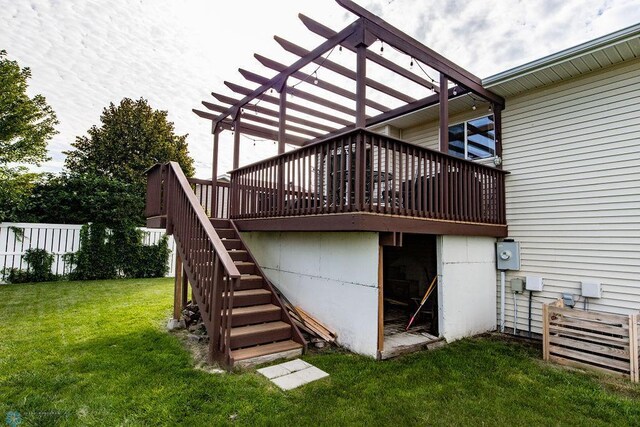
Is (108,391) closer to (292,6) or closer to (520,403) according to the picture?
(520,403)

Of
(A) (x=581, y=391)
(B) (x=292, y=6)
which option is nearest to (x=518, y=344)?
(A) (x=581, y=391)

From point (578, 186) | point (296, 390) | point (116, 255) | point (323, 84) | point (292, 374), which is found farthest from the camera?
point (116, 255)

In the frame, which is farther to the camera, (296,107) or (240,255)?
(296,107)

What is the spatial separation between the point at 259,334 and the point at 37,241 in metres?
9.04

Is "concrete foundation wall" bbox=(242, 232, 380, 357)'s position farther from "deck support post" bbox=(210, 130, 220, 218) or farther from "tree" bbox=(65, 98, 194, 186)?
"tree" bbox=(65, 98, 194, 186)

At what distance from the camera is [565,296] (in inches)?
196

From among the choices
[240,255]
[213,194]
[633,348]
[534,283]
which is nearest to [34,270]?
[213,194]

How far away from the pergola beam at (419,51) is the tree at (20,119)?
11.1 metres

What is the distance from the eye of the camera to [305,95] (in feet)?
21.1

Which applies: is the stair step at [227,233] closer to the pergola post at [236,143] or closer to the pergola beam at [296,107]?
the pergola post at [236,143]

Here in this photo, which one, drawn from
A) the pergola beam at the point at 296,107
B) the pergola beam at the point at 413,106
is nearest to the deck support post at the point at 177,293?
the pergola beam at the point at 296,107

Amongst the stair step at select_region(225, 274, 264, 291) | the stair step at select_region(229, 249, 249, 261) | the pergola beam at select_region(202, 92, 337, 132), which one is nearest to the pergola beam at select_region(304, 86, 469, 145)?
the pergola beam at select_region(202, 92, 337, 132)

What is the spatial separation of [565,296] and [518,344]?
1050 millimetres

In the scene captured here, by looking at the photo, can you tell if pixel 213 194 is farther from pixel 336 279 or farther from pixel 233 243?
pixel 336 279
